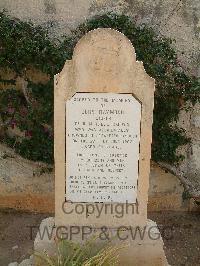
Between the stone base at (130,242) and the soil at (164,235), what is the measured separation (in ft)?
3.93

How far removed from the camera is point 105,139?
4.38 meters

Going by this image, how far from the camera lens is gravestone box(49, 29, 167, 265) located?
4.13 m

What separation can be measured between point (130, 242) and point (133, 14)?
306cm

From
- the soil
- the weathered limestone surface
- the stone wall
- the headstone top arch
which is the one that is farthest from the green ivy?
the headstone top arch

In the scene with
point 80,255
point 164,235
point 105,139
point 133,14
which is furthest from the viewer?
point 164,235

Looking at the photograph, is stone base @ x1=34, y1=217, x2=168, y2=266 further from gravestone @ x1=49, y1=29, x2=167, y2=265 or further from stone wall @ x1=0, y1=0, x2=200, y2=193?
stone wall @ x1=0, y1=0, x2=200, y2=193

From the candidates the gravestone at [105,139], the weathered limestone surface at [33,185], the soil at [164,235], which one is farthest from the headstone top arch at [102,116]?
the weathered limestone surface at [33,185]

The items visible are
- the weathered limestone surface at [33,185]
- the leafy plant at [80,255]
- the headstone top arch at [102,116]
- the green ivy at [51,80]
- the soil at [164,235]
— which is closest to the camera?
the headstone top arch at [102,116]

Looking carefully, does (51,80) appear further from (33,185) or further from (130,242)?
(130,242)

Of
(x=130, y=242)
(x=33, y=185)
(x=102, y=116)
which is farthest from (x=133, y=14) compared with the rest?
(x=130, y=242)

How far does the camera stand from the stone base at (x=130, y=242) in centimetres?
455

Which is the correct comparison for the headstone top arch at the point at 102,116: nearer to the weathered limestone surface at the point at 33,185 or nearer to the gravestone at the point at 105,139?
the gravestone at the point at 105,139

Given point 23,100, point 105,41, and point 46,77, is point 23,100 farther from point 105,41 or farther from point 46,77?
point 105,41

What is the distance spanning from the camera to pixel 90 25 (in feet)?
19.9
